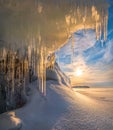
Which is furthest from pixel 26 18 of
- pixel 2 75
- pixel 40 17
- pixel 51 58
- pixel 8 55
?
pixel 51 58

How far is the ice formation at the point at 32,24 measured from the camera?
30.0ft

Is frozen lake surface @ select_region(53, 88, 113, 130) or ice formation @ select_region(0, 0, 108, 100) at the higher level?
ice formation @ select_region(0, 0, 108, 100)

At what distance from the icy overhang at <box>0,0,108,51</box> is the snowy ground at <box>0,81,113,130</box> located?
298 cm

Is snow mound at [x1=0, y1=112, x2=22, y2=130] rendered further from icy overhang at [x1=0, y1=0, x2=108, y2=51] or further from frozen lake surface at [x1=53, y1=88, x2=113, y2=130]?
icy overhang at [x1=0, y1=0, x2=108, y2=51]

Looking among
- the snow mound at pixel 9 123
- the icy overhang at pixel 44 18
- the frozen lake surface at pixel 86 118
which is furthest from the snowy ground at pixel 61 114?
the icy overhang at pixel 44 18

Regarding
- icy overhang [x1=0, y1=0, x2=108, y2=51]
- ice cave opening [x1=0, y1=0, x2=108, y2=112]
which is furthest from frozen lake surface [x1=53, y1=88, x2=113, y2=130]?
icy overhang [x1=0, y1=0, x2=108, y2=51]

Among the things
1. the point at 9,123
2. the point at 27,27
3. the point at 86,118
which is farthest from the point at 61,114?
the point at 27,27

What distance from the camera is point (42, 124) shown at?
8.27 meters

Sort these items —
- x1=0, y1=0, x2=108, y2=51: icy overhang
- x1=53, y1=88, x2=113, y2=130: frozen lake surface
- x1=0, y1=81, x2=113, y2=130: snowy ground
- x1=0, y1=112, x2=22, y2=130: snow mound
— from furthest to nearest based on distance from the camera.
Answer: x1=0, y1=0, x2=108, y2=51: icy overhang → x1=53, y1=88, x2=113, y2=130: frozen lake surface → x1=0, y1=81, x2=113, y2=130: snowy ground → x1=0, y1=112, x2=22, y2=130: snow mound

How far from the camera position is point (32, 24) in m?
10.1

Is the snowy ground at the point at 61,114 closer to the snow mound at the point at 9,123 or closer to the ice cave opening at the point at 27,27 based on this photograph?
the snow mound at the point at 9,123

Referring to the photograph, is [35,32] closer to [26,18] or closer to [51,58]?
[26,18]

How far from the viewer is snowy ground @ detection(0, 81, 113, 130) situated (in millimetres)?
8312

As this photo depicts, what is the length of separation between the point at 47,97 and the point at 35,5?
4.64m
